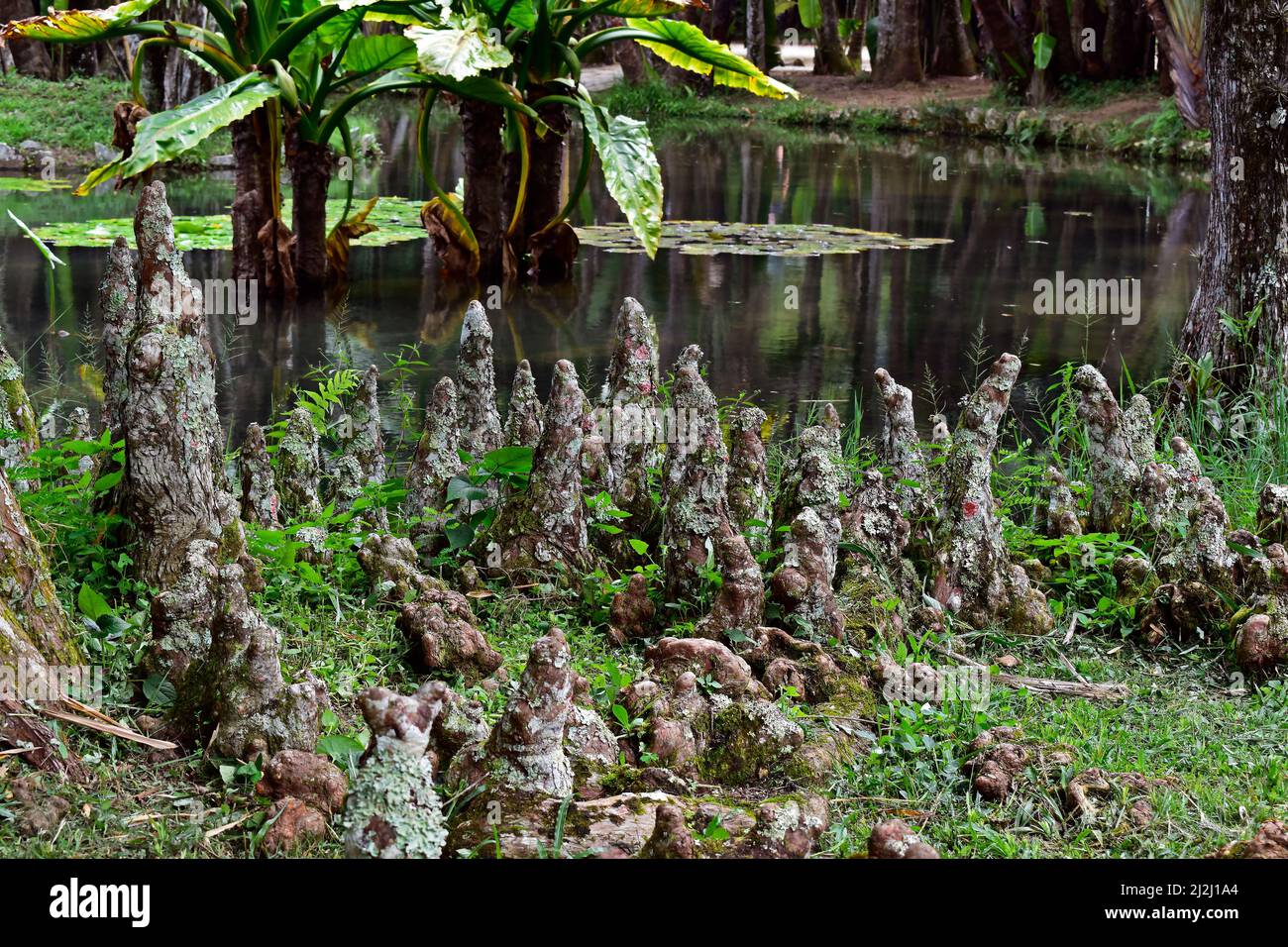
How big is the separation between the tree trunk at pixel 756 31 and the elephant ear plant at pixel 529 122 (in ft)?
70.3

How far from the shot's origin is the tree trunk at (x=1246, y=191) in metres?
5.99

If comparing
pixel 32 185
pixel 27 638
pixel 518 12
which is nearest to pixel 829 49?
pixel 32 185

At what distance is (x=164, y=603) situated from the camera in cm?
333

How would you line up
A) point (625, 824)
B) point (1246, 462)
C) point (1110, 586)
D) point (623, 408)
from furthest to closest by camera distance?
point (1246, 462), point (623, 408), point (1110, 586), point (625, 824)

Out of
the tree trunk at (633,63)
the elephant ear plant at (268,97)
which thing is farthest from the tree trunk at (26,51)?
the elephant ear plant at (268,97)

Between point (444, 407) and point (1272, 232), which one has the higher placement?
point (1272, 232)

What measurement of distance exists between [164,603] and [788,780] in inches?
58.6

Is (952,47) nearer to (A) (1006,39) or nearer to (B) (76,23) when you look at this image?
(A) (1006,39)

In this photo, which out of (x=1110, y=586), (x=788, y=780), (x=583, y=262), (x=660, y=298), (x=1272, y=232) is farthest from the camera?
(x=583, y=262)

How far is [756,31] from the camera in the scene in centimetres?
3262

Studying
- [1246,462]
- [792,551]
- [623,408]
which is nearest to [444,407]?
[623,408]

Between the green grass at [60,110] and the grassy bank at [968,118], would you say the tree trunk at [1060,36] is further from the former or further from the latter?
the green grass at [60,110]

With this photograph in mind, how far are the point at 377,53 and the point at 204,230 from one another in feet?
8.09

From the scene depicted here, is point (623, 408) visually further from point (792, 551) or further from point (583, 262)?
point (583, 262)
